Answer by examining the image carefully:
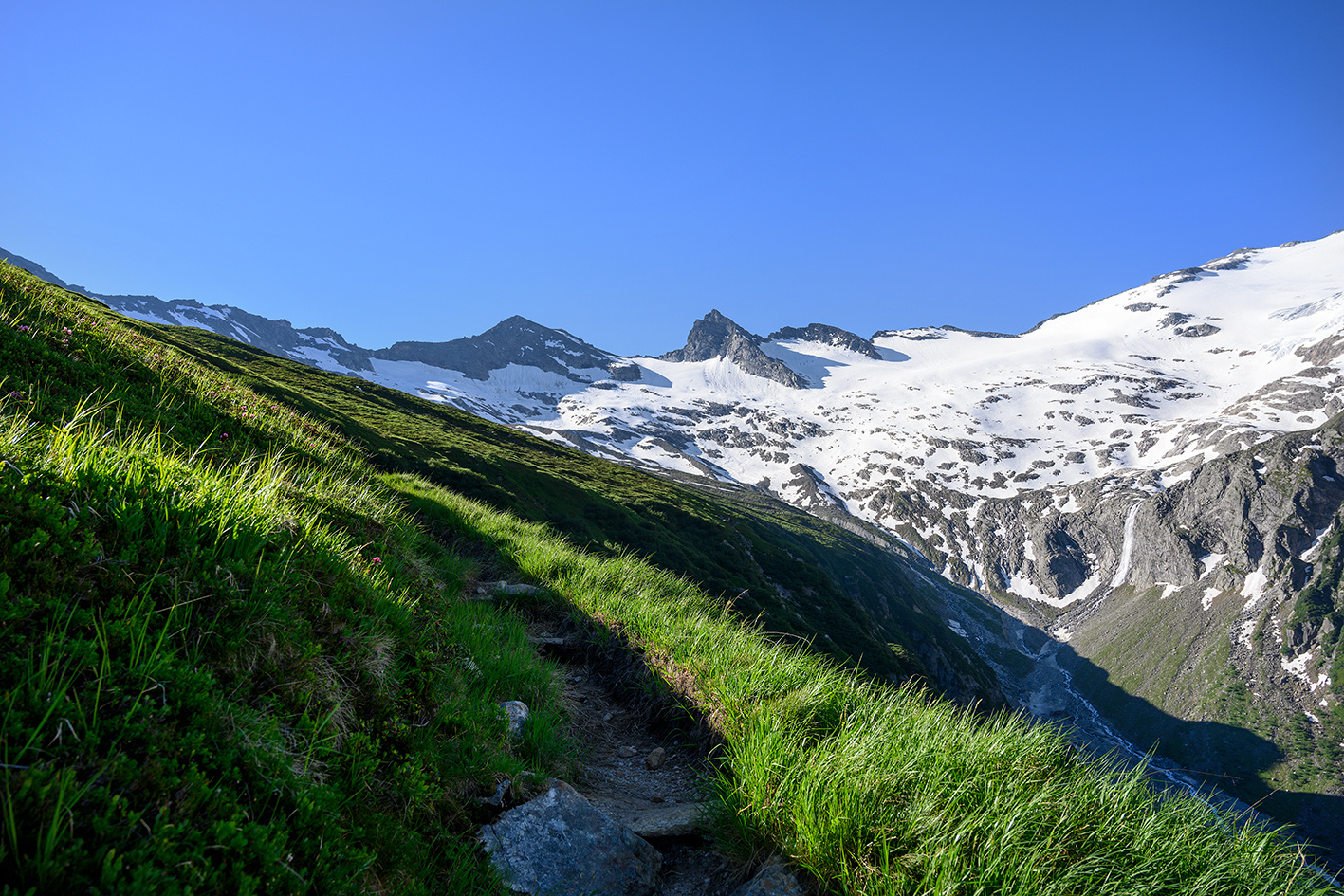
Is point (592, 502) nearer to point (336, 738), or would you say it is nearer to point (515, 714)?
point (515, 714)

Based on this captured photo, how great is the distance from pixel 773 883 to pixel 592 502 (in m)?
50.3

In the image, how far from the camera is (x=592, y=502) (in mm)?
53375

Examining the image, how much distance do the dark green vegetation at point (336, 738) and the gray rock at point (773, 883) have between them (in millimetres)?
151

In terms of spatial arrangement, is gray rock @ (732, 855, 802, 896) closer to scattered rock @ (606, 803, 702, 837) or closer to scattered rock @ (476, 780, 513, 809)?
scattered rock @ (606, 803, 702, 837)

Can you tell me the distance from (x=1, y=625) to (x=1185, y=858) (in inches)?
268

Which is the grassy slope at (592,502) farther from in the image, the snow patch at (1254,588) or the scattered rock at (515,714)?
the snow patch at (1254,588)

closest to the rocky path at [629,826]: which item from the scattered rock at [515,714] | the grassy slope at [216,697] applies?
the grassy slope at [216,697]

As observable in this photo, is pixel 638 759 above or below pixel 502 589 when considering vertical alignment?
below

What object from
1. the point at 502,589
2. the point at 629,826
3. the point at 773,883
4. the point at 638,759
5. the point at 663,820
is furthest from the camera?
the point at 502,589

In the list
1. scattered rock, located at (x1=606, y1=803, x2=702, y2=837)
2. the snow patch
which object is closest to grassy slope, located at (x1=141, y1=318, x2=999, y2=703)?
scattered rock, located at (x1=606, y1=803, x2=702, y2=837)

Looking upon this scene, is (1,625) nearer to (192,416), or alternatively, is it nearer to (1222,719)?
(192,416)

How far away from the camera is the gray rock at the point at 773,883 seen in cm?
371

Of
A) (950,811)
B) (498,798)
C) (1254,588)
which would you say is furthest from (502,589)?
(1254,588)

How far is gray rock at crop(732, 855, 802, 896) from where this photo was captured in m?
3.71
